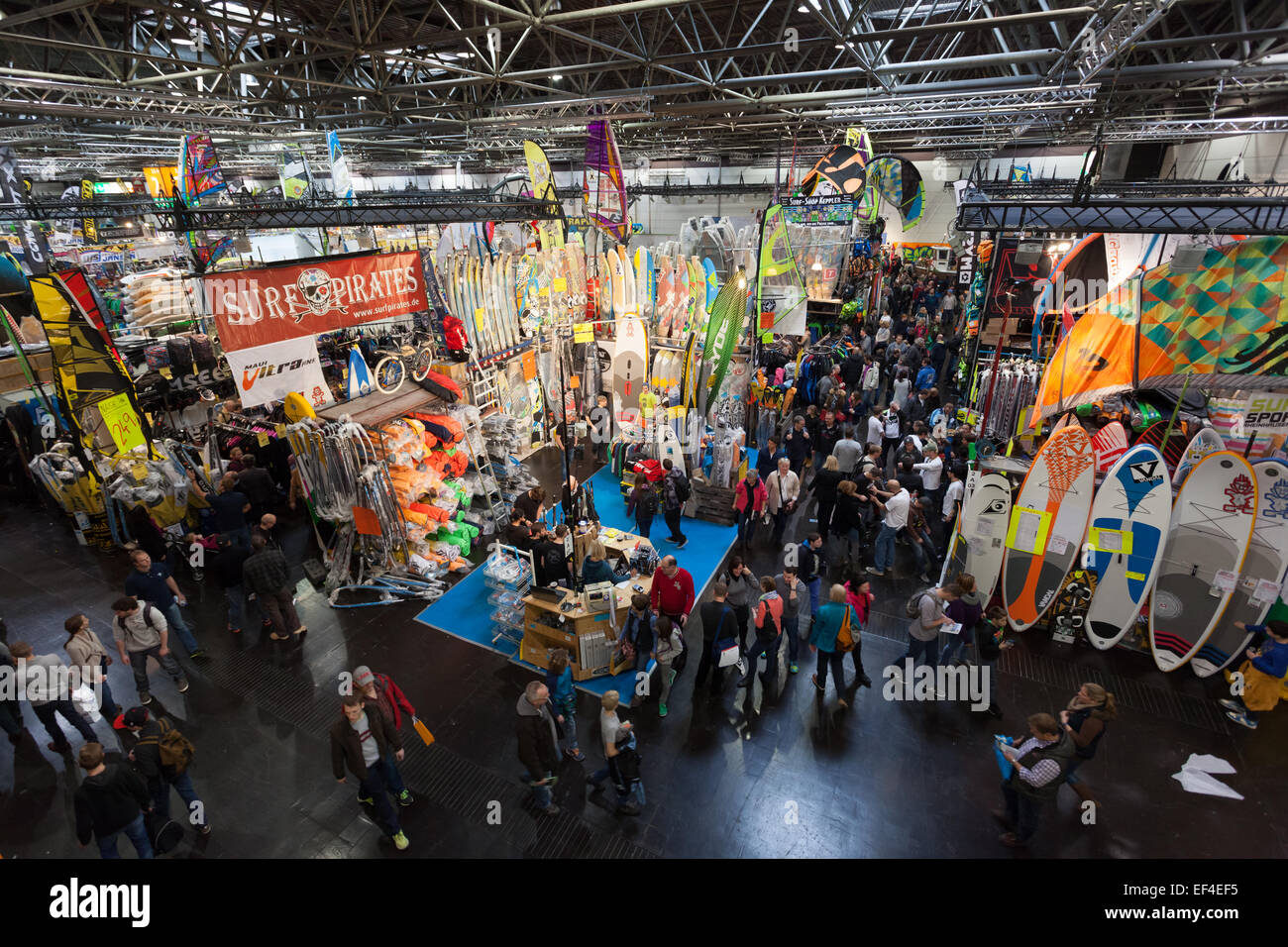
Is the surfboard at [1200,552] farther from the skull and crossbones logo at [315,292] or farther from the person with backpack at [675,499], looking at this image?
the skull and crossbones logo at [315,292]

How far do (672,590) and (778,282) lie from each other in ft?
31.5

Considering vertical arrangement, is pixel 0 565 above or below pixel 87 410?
below

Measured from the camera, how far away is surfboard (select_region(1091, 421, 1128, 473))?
6090mm

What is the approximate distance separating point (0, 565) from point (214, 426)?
122 inches

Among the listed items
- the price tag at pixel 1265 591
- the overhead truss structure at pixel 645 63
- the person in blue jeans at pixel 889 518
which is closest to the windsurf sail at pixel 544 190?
the overhead truss structure at pixel 645 63

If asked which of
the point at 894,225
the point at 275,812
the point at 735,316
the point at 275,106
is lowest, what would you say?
the point at 275,812

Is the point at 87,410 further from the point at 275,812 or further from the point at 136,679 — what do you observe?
the point at 275,812

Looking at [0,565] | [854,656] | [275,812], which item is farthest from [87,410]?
[854,656]

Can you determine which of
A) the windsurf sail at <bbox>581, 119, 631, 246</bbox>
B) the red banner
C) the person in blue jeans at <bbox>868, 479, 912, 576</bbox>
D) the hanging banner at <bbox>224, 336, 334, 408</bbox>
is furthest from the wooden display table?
the windsurf sail at <bbox>581, 119, 631, 246</bbox>

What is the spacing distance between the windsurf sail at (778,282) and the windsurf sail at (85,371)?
9715mm

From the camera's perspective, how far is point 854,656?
570 cm

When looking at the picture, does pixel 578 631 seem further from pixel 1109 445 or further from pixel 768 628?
pixel 1109 445

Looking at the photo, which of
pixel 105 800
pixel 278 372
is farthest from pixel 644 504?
pixel 105 800

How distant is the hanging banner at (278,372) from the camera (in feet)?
22.7
